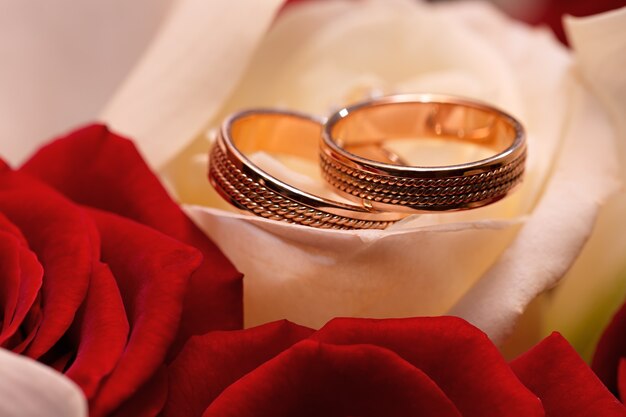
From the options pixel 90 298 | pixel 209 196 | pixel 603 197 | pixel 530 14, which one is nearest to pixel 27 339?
pixel 90 298

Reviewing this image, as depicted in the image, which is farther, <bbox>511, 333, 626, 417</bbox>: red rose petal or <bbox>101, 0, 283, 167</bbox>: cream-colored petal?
<bbox>101, 0, 283, 167</bbox>: cream-colored petal

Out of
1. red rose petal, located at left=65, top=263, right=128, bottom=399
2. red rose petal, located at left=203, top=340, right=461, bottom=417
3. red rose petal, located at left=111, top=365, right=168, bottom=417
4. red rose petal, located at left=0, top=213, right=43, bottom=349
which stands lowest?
red rose petal, located at left=111, top=365, right=168, bottom=417

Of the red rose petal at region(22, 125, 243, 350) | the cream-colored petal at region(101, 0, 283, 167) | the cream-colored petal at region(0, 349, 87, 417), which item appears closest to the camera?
the cream-colored petal at region(0, 349, 87, 417)

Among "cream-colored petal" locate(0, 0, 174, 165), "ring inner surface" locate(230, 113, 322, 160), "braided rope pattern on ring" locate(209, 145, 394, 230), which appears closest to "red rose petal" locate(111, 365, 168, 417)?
"braided rope pattern on ring" locate(209, 145, 394, 230)

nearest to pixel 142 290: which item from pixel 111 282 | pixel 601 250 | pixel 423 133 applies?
pixel 111 282

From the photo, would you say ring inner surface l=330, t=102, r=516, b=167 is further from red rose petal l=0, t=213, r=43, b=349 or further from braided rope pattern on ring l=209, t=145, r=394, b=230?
red rose petal l=0, t=213, r=43, b=349

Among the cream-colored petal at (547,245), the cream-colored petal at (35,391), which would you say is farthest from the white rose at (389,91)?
the cream-colored petal at (35,391)

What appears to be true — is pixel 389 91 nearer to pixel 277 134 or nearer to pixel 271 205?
pixel 277 134

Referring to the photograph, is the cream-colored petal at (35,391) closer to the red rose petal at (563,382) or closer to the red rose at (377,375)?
the red rose at (377,375)
